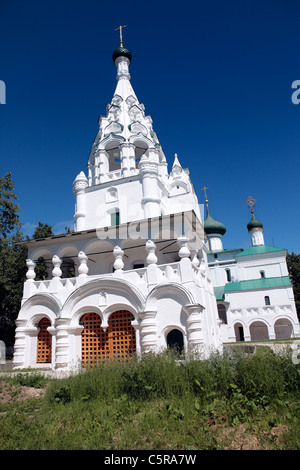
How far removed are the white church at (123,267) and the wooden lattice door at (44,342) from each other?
5 centimetres

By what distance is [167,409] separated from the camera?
653 centimetres

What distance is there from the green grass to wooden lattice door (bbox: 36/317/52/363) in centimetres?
722

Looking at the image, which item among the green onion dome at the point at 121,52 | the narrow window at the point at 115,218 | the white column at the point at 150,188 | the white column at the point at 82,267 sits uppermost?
the green onion dome at the point at 121,52

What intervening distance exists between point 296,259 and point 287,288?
1351 cm

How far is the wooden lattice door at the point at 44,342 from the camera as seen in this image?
51.9ft

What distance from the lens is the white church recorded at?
45.7ft

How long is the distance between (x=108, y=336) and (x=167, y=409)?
28.8 feet

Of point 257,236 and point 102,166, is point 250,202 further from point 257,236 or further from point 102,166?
point 102,166

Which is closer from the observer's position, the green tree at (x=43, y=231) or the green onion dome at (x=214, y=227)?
the green tree at (x=43, y=231)

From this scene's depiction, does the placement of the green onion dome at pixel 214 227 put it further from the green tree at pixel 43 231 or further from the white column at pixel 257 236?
the green tree at pixel 43 231

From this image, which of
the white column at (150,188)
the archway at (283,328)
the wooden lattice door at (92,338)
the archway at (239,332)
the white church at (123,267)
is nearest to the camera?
the white church at (123,267)

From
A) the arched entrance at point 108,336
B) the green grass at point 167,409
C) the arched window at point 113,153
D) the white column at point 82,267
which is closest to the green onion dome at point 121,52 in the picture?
the arched window at point 113,153

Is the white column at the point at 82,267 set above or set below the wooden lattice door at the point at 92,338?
above

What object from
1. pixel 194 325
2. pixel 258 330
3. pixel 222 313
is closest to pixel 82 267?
pixel 194 325
